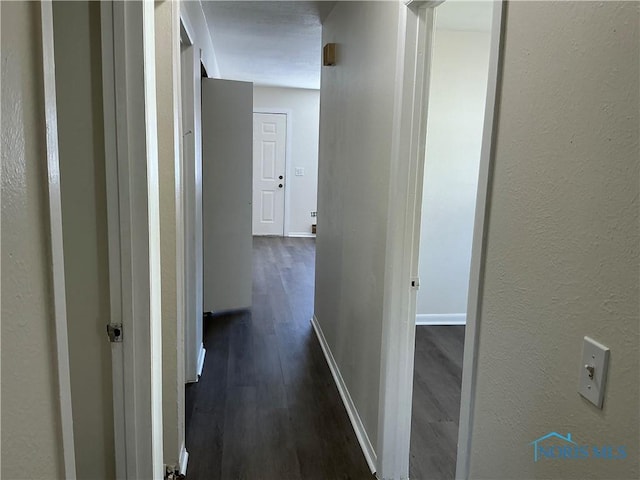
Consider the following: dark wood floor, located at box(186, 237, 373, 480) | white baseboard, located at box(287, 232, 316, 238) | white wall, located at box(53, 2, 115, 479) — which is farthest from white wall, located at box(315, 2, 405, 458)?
white baseboard, located at box(287, 232, 316, 238)

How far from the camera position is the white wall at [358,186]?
6.68 feet

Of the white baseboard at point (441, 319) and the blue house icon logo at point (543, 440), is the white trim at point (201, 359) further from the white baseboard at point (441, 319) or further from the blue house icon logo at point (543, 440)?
the blue house icon logo at point (543, 440)

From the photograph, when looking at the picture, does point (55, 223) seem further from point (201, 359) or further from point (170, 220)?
point (201, 359)

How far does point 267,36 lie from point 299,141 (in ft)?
12.4

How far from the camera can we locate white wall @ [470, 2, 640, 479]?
725 millimetres

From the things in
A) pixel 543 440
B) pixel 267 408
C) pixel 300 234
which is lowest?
pixel 267 408

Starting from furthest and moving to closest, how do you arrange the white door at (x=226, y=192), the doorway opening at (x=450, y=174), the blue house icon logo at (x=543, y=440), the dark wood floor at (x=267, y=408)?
the white door at (x=226, y=192), the doorway opening at (x=450, y=174), the dark wood floor at (x=267, y=408), the blue house icon logo at (x=543, y=440)

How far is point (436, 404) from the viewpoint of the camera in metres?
2.69

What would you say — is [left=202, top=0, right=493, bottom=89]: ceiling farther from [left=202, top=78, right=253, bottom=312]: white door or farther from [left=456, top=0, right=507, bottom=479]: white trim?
[left=456, top=0, right=507, bottom=479]: white trim

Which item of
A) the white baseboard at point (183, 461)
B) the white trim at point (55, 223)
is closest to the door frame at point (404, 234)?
the white baseboard at point (183, 461)

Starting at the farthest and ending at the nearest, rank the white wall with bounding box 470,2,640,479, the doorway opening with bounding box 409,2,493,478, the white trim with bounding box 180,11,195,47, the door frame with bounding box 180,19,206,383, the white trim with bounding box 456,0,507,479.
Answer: the doorway opening with bounding box 409,2,493,478 < the door frame with bounding box 180,19,206,383 < the white trim with bounding box 180,11,195,47 < the white trim with bounding box 456,0,507,479 < the white wall with bounding box 470,2,640,479

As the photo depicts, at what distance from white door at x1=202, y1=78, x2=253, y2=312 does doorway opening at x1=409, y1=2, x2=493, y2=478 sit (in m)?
1.46

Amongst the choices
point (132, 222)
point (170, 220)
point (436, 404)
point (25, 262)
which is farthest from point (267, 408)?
point (25, 262)

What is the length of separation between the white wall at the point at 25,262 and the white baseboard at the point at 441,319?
12.0 ft
